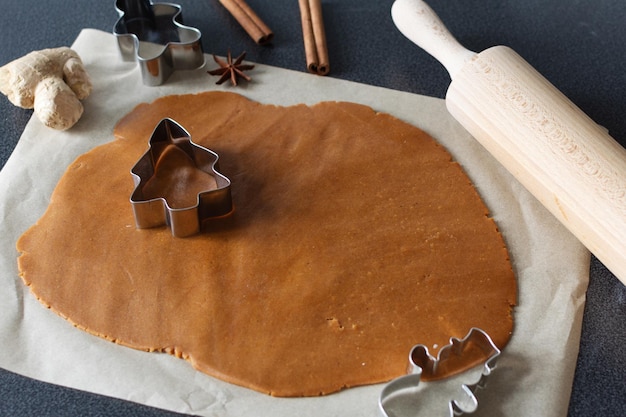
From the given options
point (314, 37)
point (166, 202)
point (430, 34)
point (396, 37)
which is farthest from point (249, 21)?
point (166, 202)

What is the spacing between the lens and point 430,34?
72.0 inches

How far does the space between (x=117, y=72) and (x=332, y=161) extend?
688 millimetres

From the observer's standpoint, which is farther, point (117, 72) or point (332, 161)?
point (117, 72)

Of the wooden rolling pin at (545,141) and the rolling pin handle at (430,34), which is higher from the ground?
the rolling pin handle at (430,34)

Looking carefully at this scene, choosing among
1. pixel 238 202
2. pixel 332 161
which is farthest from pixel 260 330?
pixel 332 161

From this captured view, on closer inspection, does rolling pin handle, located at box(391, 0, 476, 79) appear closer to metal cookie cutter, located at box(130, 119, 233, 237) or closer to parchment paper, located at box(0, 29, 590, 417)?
parchment paper, located at box(0, 29, 590, 417)

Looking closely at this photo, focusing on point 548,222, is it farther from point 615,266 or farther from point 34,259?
point 34,259

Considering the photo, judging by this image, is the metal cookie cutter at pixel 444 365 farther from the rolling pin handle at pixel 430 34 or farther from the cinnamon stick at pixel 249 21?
the cinnamon stick at pixel 249 21

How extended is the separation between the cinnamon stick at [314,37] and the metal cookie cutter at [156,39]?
30 centimetres

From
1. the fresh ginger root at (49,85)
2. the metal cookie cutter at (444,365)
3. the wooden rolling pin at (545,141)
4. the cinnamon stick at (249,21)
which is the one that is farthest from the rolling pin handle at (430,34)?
the fresh ginger root at (49,85)

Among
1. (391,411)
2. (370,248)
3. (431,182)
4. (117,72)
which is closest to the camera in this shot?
(391,411)

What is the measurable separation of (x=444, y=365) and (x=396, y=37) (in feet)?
3.62

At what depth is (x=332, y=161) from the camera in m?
1.71

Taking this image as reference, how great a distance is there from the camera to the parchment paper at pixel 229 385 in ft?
4.35
